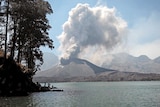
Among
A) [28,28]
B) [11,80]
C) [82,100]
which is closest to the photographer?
[82,100]

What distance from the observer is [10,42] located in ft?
223

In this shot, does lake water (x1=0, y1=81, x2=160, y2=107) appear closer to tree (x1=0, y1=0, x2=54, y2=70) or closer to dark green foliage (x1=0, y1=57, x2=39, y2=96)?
dark green foliage (x1=0, y1=57, x2=39, y2=96)

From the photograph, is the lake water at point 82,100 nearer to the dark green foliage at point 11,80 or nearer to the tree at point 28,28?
the dark green foliage at point 11,80

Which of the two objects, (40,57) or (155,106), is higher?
(40,57)

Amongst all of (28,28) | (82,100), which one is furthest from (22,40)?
(82,100)

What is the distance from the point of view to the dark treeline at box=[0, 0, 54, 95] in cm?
5378

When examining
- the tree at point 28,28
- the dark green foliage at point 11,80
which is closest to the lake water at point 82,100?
the dark green foliage at point 11,80

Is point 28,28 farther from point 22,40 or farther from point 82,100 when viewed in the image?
point 82,100

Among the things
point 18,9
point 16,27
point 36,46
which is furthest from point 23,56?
point 18,9

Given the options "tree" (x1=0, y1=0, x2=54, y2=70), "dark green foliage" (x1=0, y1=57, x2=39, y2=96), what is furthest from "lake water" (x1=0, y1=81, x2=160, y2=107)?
"tree" (x1=0, y1=0, x2=54, y2=70)

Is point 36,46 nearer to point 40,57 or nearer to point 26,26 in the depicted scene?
point 40,57

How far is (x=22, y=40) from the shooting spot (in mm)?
66562

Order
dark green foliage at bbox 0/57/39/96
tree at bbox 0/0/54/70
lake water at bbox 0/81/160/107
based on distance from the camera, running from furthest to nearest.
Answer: tree at bbox 0/0/54/70 → dark green foliage at bbox 0/57/39/96 → lake water at bbox 0/81/160/107

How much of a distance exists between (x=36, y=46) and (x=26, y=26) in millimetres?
8173
